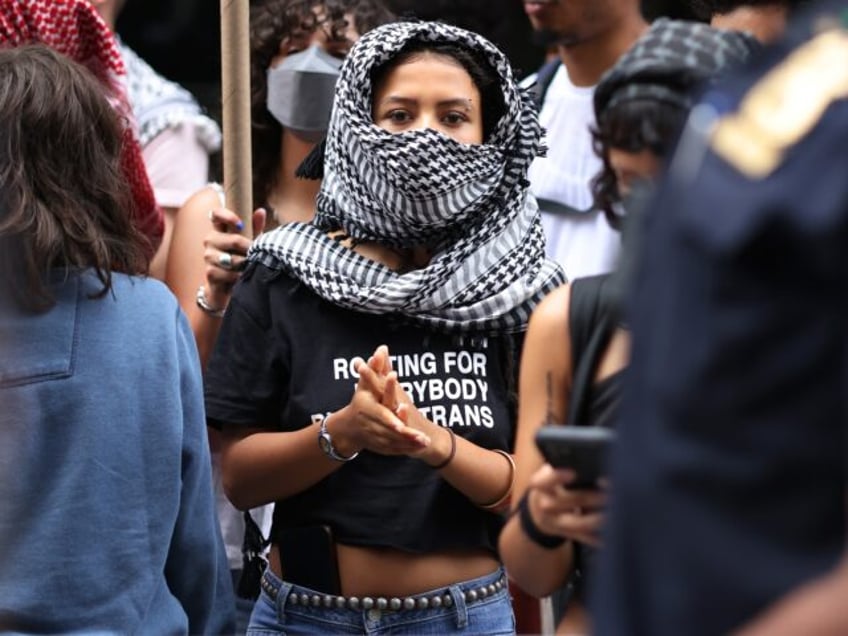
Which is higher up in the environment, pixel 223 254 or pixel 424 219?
pixel 424 219

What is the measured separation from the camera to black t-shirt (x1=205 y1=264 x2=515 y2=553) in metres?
3.26

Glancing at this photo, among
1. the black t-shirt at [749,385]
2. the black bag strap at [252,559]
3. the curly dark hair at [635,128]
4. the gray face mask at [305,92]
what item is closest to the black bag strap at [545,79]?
the gray face mask at [305,92]

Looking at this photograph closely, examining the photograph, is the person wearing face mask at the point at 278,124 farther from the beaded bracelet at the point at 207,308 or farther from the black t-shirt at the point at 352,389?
the black t-shirt at the point at 352,389

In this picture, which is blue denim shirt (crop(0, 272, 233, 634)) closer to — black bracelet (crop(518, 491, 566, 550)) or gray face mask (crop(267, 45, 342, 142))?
black bracelet (crop(518, 491, 566, 550))

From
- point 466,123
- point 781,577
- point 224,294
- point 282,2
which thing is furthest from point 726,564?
point 282,2

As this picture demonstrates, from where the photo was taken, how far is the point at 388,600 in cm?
321

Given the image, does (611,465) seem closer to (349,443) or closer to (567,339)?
(567,339)

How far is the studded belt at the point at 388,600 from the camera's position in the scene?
126 inches

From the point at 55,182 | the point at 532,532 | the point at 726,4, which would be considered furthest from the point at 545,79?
the point at 532,532

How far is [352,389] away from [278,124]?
1.25m

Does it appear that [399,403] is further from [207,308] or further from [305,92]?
[305,92]

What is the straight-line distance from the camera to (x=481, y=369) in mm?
3359

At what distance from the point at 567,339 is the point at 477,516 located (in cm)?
94

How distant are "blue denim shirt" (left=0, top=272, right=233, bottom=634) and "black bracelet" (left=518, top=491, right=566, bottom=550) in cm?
93
